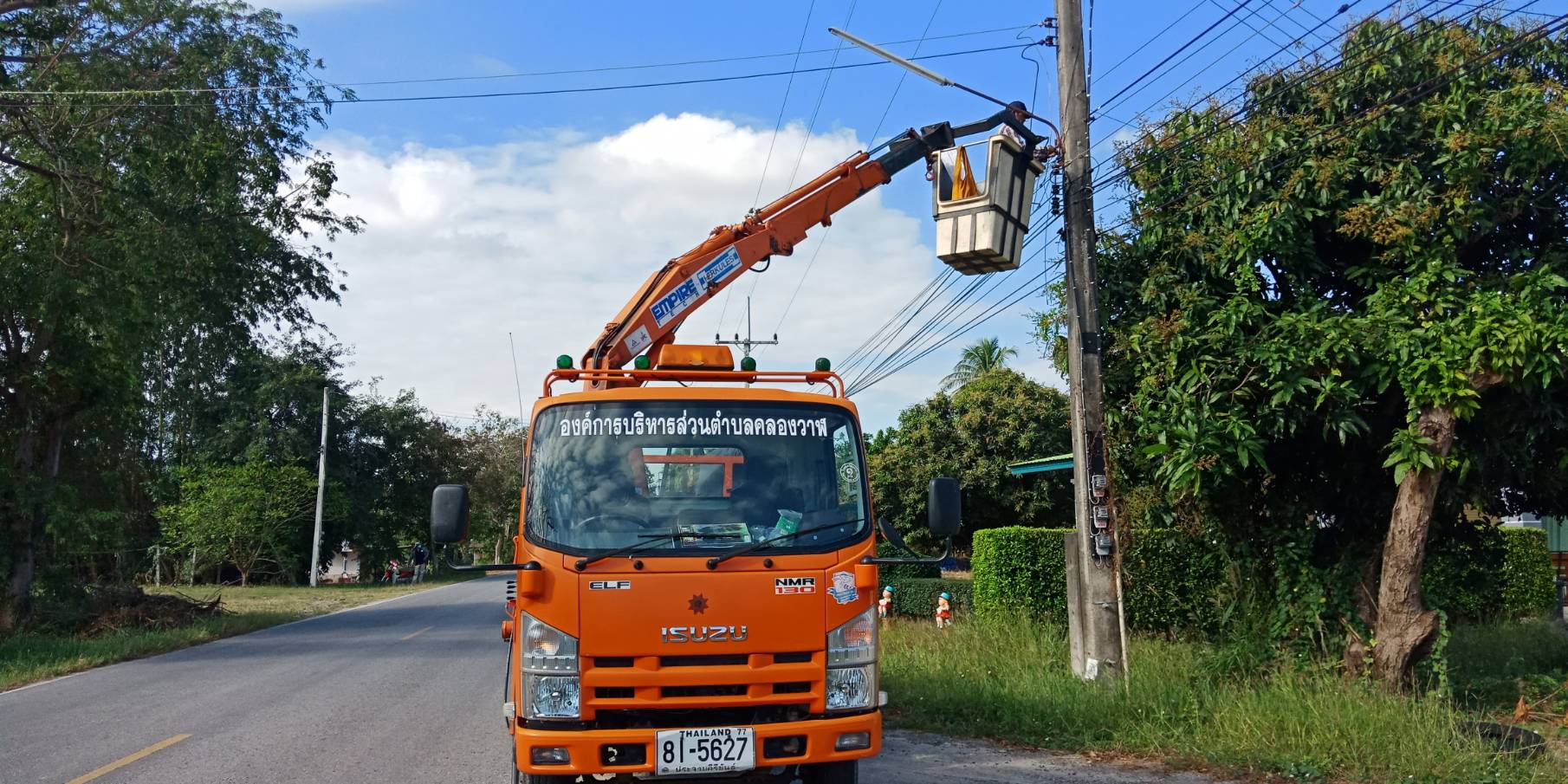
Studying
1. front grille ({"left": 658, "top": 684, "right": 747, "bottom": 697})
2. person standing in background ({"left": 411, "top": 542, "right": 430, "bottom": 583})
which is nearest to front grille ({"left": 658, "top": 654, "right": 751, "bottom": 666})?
front grille ({"left": 658, "top": 684, "right": 747, "bottom": 697})

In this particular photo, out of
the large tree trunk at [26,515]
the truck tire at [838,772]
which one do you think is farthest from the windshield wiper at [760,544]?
the large tree trunk at [26,515]

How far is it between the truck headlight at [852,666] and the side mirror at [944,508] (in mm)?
849

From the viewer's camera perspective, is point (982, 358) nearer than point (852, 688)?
No

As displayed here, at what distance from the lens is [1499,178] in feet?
30.5

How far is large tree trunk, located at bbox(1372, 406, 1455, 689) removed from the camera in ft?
30.0

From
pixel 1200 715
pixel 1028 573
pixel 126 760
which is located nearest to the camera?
pixel 126 760

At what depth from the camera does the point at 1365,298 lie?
948 centimetres

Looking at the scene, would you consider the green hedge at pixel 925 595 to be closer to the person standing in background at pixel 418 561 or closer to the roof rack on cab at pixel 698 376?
the roof rack on cab at pixel 698 376

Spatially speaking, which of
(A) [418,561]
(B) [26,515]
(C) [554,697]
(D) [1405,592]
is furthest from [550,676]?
(A) [418,561]

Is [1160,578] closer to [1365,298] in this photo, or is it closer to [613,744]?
[1365,298]

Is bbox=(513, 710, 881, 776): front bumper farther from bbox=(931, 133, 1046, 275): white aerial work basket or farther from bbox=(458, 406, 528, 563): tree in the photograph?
bbox=(458, 406, 528, 563): tree

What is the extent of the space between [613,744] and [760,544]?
→ 1255mm

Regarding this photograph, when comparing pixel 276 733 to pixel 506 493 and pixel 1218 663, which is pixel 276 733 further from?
pixel 506 493

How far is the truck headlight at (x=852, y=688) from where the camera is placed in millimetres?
6031
